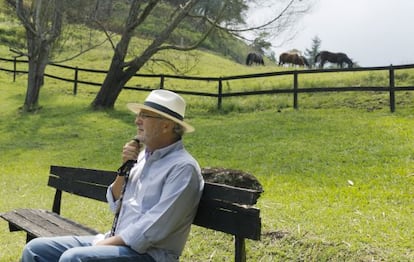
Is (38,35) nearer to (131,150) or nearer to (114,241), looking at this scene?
(131,150)

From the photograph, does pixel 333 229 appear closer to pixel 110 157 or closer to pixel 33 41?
pixel 110 157

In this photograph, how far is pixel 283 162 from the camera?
8.59 metres

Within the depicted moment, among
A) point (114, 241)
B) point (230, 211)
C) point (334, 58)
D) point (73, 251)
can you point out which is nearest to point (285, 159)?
point (230, 211)

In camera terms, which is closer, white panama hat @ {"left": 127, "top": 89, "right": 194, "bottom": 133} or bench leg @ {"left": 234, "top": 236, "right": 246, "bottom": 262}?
bench leg @ {"left": 234, "top": 236, "right": 246, "bottom": 262}

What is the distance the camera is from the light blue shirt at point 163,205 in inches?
113

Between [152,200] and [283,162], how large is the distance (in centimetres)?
579

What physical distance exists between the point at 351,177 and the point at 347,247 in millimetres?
3277

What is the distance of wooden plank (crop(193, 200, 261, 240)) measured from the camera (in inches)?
114

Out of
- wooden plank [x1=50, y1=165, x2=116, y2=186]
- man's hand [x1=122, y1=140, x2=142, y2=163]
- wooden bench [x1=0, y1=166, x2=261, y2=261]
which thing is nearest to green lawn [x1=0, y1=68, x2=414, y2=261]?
wooden bench [x1=0, y1=166, x2=261, y2=261]

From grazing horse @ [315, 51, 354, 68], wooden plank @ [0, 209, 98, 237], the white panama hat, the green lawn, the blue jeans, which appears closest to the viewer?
the blue jeans

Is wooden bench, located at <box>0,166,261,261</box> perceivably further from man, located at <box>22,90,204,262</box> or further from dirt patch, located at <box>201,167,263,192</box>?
dirt patch, located at <box>201,167,263,192</box>

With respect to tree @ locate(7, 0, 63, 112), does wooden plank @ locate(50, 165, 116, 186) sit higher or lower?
lower

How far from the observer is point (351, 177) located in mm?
7113

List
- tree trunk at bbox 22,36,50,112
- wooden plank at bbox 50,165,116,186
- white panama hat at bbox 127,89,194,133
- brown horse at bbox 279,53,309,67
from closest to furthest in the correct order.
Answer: white panama hat at bbox 127,89,194,133
wooden plank at bbox 50,165,116,186
tree trunk at bbox 22,36,50,112
brown horse at bbox 279,53,309,67
